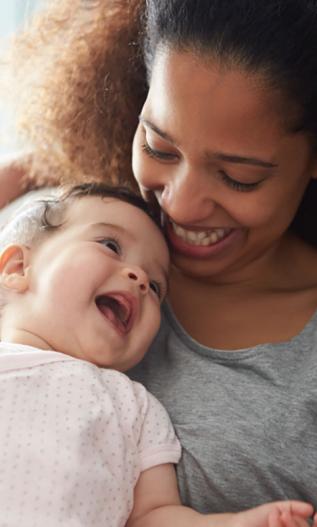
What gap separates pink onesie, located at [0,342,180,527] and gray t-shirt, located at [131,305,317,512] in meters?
0.05

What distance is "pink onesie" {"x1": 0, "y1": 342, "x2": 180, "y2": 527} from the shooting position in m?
1.25

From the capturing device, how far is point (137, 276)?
1460 millimetres

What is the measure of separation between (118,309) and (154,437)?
22 centimetres

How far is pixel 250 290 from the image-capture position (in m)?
1.71

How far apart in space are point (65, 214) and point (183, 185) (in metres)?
0.24

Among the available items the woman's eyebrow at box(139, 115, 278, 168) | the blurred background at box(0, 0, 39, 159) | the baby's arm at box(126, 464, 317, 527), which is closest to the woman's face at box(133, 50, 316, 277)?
the woman's eyebrow at box(139, 115, 278, 168)

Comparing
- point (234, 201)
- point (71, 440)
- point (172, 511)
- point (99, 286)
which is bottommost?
point (172, 511)

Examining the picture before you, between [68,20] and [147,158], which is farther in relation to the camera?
[68,20]

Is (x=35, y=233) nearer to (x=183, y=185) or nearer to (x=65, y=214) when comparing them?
(x=65, y=214)

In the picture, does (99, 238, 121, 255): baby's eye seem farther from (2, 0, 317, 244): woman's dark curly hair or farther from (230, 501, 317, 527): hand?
(230, 501, 317, 527): hand

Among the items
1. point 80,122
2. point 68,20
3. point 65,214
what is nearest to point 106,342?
point 65,214

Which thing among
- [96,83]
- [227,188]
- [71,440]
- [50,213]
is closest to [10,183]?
[96,83]

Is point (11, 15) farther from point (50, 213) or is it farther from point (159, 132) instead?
point (159, 132)

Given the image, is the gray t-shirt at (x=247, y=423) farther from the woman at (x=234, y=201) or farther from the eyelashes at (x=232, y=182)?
the eyelashes at (x=232, y=182)
